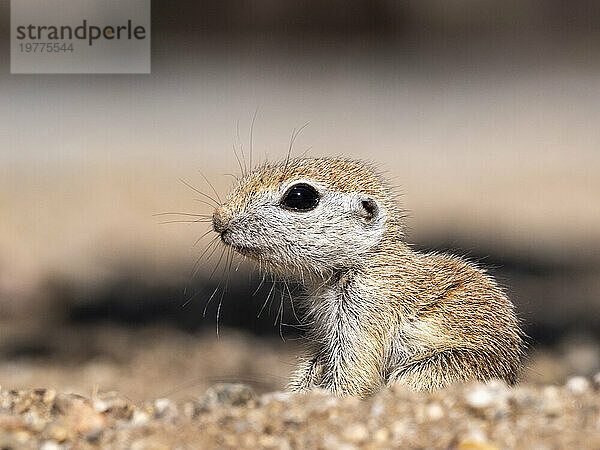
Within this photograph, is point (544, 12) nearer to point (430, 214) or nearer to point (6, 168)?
point (430, 214)

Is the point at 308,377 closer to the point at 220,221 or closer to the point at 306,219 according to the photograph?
the point at 306,219

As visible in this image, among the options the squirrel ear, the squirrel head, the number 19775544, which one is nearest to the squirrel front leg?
the squirrel head

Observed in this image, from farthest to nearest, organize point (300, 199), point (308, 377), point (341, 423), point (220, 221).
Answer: point (308, 377)
point (300, 199)
point (220, 221)
point (341, 423)

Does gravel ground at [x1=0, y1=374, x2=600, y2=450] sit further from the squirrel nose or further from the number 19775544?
the number 19775544

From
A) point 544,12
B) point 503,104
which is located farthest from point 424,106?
point 544,12

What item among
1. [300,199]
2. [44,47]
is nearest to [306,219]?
[300,199]

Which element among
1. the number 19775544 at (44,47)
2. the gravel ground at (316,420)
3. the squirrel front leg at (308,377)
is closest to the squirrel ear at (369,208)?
the squirrel front leg at (308,377)

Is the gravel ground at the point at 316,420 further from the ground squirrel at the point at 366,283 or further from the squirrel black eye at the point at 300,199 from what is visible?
the squirrel black eye at the point at 300,199

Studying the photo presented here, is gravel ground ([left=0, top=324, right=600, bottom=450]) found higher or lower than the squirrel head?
lower
